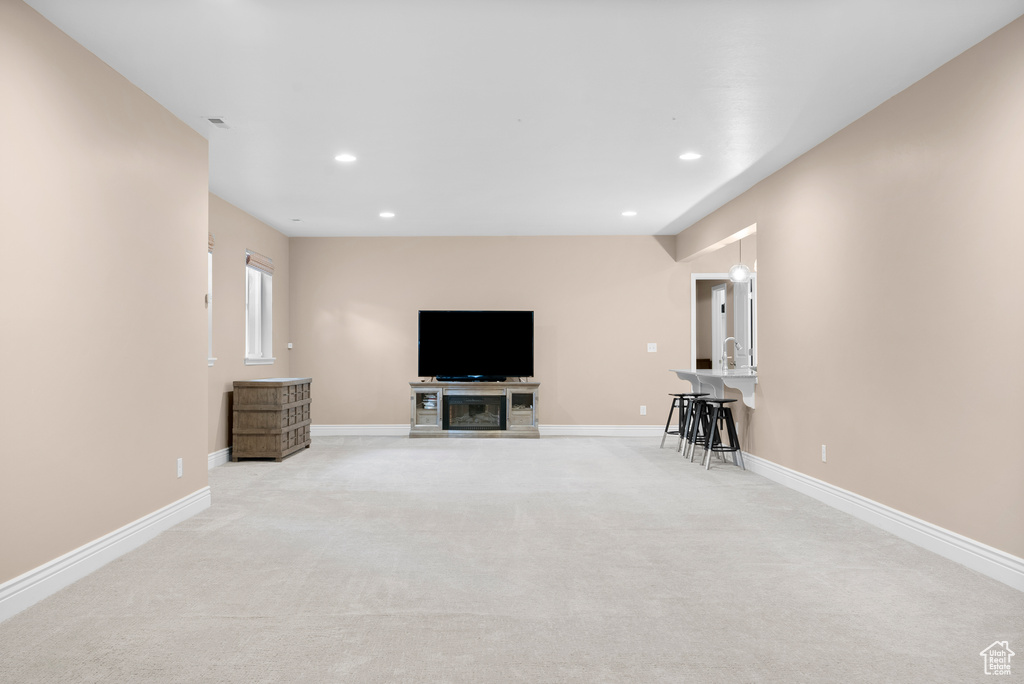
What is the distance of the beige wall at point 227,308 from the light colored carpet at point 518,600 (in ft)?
5.74

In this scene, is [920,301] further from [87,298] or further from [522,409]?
[522,409]

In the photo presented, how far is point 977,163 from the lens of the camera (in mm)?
3061

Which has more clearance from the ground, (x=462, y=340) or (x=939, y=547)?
(x=462, y=340)

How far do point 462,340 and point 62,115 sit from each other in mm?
5353

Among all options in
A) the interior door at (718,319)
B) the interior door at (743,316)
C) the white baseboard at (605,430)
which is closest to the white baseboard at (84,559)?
the white baseboard at (605,430)

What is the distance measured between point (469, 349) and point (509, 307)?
779 mm

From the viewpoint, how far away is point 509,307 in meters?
8.16

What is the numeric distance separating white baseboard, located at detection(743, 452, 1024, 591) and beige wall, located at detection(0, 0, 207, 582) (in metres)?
4.24

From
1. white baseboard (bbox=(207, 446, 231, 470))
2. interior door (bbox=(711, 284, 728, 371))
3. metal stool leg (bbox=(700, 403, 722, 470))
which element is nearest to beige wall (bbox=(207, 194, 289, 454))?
white baseboard (bbox=(207, 446, 231, 470))

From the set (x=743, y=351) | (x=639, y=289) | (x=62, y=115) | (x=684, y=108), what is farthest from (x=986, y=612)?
(x=743, y=351)

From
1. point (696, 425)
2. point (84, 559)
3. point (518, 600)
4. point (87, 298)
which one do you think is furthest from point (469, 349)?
point (518, 600)

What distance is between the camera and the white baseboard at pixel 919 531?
9.38ft

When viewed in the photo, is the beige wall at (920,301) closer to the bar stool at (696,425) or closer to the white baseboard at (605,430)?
the bar stool at (696,425)

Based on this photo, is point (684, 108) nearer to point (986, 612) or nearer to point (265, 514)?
point (986, 612)
